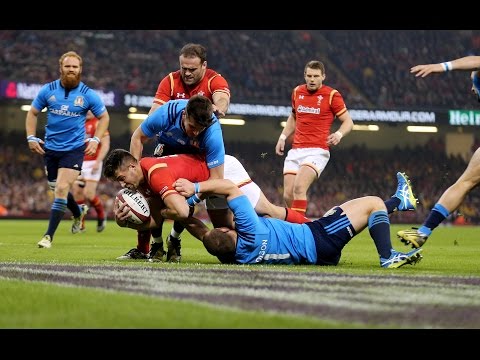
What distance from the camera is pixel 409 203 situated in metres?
7.88

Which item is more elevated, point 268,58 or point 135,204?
point 268,58

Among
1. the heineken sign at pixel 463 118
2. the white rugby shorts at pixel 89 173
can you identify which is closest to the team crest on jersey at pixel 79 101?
the white rugby shorts at pixel 89 173

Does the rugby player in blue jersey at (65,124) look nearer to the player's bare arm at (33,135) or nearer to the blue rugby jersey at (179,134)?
the player's bare arm at (33,135)

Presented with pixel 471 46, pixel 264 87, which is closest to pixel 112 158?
pixel 264 87

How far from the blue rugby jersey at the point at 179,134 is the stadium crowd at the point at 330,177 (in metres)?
22.3

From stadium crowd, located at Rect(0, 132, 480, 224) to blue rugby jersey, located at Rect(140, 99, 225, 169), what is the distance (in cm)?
2234

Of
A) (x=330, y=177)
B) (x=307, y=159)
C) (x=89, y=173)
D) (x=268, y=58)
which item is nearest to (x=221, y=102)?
(x=307, y=159)

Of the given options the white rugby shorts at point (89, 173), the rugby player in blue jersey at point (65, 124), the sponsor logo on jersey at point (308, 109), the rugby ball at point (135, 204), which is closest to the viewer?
the rugby ball at point (135, 204)

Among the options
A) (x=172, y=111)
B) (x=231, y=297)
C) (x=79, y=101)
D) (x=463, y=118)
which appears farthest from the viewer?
(x=463, y=118)

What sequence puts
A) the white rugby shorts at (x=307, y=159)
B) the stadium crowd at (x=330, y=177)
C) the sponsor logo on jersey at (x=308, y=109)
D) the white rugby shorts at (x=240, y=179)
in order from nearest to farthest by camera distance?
1. the white rugby shorts at (x=240, y=179)
2. the white rugby shorts at (x=307, y=159)
3. the sponsor logo on jersey at (x=308, y=109)
4. the stadium crowd at (x=330, y=177)

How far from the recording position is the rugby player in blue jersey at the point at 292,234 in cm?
698

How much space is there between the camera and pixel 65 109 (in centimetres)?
1128

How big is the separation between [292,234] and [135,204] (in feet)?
4.35

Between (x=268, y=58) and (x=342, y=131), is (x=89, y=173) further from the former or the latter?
(x=268, y=58)
